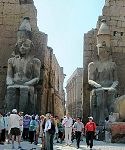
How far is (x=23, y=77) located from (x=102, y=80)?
3.06 metres

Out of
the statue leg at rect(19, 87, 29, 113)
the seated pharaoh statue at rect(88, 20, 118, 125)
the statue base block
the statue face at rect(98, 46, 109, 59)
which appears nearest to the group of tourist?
the statue base block

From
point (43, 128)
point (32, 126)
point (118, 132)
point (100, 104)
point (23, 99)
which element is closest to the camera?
point (43, 128)

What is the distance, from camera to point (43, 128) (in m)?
10.7

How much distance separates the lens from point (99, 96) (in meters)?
15.4

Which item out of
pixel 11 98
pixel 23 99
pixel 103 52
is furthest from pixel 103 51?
pixel 11 98

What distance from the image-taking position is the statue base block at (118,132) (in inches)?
496

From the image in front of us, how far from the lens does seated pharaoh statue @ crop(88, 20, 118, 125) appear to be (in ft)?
50.2

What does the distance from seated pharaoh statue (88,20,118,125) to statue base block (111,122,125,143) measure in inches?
84.2

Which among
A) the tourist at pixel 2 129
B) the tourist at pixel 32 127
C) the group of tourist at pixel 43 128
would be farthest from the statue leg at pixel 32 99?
the tourist at pixel 2 129

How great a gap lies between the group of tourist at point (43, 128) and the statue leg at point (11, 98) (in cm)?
159

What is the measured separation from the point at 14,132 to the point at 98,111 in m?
5.32

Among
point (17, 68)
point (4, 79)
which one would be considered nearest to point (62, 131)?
point (17, 68)

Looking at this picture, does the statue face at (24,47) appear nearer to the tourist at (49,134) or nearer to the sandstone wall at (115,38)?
the sandstone wall at (115,38)

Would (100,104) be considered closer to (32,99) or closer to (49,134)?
(32,99)
